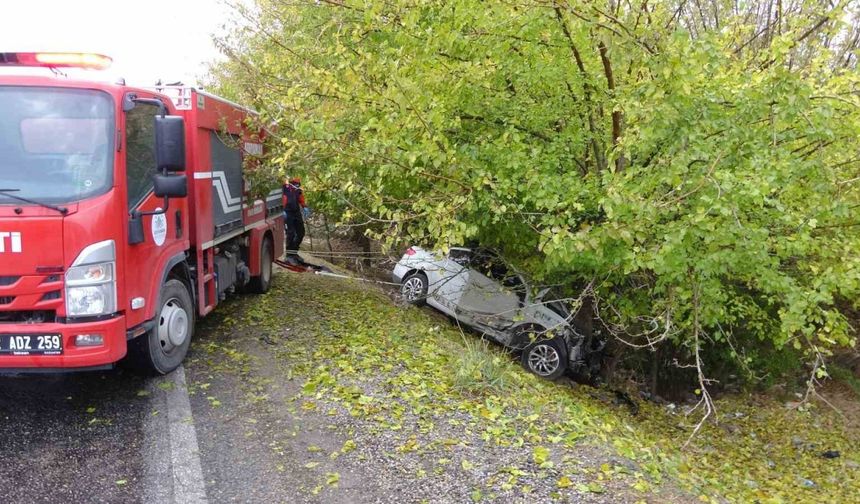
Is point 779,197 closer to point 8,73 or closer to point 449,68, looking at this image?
point 449,68

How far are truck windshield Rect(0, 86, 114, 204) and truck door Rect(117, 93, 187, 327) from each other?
0.54ft

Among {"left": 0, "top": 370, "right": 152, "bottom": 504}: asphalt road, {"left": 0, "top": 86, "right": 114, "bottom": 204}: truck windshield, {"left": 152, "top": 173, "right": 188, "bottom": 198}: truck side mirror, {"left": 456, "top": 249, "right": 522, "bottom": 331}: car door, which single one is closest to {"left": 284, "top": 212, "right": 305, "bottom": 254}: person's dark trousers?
{"left": 456, "top": 249, "right": 522, "bottom": 331}: car door

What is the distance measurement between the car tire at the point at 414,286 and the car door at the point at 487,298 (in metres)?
0.82

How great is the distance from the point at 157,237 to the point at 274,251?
15.3ft

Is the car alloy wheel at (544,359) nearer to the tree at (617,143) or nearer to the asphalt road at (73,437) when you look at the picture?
the tree at (617,143)

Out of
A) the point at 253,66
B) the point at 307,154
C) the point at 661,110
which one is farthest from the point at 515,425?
the point at 253,66

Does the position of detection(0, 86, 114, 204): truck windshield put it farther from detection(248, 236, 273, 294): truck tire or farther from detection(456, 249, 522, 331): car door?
detection(456, 249, 522, 331): car door

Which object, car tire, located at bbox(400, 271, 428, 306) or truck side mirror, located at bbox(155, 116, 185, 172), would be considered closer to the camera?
truck side mirror, located at bbox(155, 116, 185, 172)

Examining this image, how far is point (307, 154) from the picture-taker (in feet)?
23.8

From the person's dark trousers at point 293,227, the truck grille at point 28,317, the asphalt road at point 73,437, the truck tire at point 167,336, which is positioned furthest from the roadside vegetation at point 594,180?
the person's dark trousers at point 293,227

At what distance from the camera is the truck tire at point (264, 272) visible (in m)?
8.54

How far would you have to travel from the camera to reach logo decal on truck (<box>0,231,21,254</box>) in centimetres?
386

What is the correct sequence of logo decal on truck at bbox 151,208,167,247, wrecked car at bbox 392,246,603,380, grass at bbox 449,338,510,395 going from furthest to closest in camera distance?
wrecked car at bbox 392,246,603,380 < grass at bbox 449,338,510,395 < logo decal on truck at bbox 151,208,167,247

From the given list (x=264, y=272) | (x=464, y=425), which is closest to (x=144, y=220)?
(x=464, y=425)
